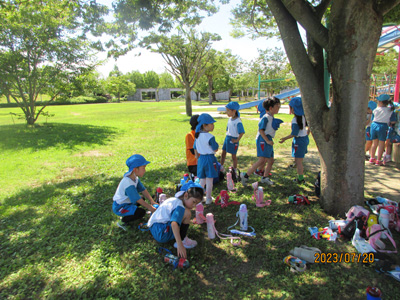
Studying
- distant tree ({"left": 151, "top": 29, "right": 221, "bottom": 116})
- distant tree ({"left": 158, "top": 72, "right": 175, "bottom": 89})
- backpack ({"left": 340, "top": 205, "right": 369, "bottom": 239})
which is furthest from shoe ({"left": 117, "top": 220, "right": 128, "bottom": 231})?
distant tree ({"left": 158, "top": 72, "right": 175, "bottom": 89})

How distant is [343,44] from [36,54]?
1592 cm

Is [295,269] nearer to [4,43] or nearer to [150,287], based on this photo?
[150,287]

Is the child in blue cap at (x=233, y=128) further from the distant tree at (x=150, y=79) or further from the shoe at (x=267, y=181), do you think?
the distant tree at (x=150, y=79)

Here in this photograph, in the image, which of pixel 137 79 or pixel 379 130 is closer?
pixel 379 130

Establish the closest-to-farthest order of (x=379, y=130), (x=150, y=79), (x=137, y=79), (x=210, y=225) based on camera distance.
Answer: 1. (x=210, y=225)
2. (x=379, y=130)
3. (x=137, y=79)
4. (x=150, y=79)

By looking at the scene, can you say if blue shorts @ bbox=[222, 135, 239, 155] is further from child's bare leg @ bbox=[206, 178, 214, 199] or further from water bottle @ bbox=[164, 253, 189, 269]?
water bottle @ bbox=[164, 253, 189, 269]

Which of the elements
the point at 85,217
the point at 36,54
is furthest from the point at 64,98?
the point at 85,217

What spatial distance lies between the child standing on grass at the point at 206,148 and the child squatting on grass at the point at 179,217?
113 cm

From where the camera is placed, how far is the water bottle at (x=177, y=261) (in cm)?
289

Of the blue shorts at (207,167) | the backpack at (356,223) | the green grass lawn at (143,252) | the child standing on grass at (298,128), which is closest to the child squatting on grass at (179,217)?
the green grass lawn at (143,252)

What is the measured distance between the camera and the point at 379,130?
6434mm

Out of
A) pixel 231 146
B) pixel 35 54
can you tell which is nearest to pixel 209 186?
pixel 231 146

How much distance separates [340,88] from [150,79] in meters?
88.2
